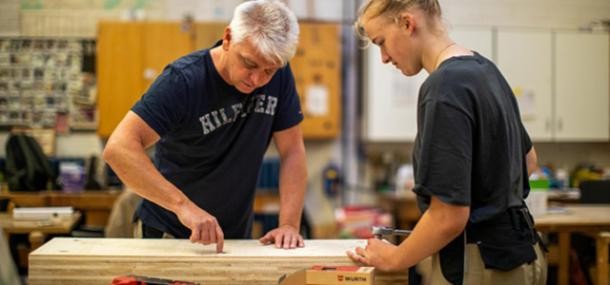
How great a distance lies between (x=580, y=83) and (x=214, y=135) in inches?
175

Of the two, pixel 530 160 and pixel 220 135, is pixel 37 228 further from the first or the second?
pixel 530 160

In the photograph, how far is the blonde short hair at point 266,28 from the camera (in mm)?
1919

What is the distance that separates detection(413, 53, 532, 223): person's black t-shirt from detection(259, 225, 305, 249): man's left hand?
0.55 meters

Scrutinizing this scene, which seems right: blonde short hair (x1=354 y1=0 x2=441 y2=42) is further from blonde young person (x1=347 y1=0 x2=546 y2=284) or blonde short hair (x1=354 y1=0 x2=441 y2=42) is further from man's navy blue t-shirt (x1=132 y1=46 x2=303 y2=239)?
man's navy blue t-shirt (x1=132 y1=46 x2=303 y2=239)

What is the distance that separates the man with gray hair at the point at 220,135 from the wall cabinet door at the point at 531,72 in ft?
12.4

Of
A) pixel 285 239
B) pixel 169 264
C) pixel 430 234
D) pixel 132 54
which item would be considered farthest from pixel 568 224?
pixel 132 54

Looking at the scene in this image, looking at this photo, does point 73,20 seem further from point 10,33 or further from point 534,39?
point 534,39

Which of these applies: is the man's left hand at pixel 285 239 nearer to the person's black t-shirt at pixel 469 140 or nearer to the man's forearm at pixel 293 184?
the man's forearm at pixel 293 184

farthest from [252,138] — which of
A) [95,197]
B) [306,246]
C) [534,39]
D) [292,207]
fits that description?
[534,39]

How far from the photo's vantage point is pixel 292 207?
222 cm

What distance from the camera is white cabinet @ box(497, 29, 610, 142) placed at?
5660 mm

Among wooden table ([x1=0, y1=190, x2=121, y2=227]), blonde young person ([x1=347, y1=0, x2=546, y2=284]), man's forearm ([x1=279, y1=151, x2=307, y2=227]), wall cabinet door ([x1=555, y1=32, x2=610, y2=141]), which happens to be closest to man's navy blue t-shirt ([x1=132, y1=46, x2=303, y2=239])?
man's forearm ([x1=279, y1=151, x2=307, y2=227])

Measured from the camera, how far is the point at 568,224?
11.1 feet

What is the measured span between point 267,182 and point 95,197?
1341mm
